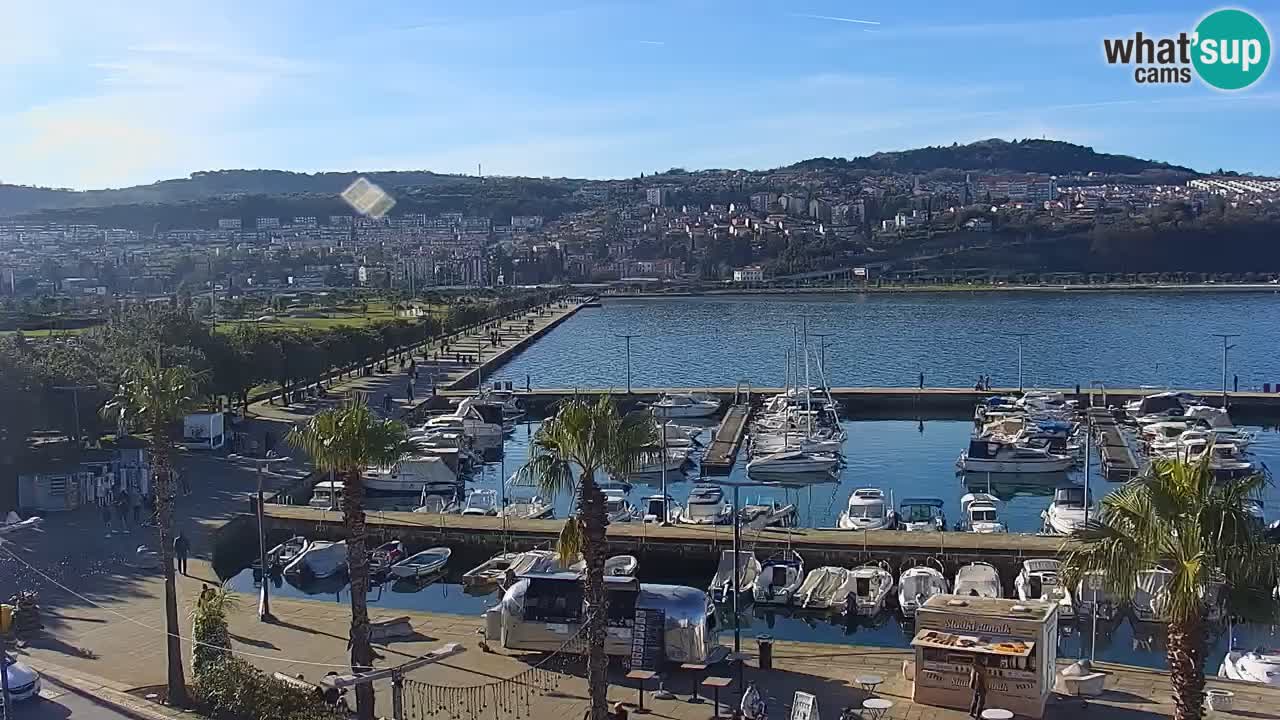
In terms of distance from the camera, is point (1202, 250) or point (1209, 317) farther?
point (1202, 250)

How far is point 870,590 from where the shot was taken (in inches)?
770

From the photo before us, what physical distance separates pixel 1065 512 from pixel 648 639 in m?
14.1

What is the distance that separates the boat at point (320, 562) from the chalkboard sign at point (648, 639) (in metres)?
9.79

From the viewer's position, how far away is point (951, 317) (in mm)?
87812

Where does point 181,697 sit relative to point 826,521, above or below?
above

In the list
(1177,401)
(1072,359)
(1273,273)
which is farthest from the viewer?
(1273,273)

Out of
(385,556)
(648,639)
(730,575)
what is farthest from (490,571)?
(648,639)

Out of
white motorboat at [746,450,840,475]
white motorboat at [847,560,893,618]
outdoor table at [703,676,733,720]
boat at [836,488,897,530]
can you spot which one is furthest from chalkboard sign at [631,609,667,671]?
white motorboat at [746,450,840,475]

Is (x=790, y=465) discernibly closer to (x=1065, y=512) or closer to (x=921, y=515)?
(x=921, y=515)

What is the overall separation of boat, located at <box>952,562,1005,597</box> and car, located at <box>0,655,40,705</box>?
1270 cm

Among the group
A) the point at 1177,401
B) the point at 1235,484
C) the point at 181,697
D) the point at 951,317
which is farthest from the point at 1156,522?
the point at 951,317

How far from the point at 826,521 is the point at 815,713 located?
16.5 meters

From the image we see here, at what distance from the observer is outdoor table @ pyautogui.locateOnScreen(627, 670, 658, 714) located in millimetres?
11898

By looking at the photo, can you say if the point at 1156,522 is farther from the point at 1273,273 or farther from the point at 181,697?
the point at 1273,273
